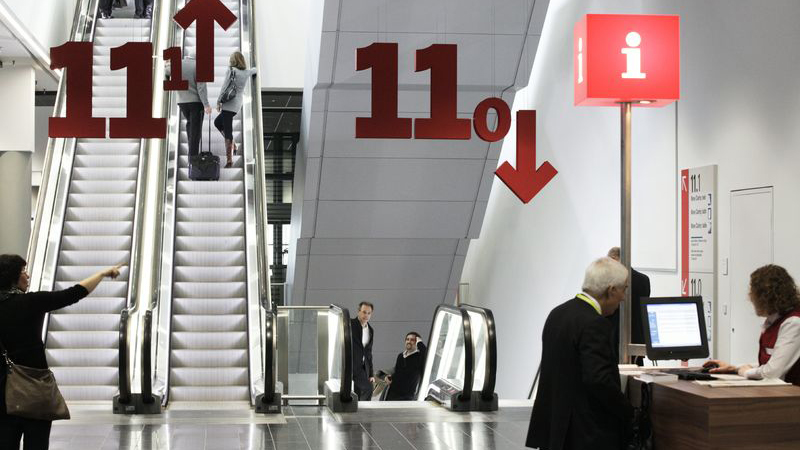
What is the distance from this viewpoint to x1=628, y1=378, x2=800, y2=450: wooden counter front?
4.34 metres


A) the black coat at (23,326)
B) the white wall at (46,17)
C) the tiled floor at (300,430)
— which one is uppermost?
the white wall at (46,17)

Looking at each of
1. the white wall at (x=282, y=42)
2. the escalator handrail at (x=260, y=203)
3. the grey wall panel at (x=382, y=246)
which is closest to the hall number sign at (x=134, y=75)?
the escalator handrail at (x=260, y=203)

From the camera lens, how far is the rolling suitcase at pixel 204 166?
12305mm

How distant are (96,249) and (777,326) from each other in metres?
8.27

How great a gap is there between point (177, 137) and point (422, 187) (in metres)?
3.83

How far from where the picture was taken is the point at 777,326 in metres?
5.05

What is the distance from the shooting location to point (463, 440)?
24.7 ft

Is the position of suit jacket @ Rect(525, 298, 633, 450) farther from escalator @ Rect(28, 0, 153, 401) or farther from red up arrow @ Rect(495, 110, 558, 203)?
escalator @ Rect(28, 0, 153, 401)

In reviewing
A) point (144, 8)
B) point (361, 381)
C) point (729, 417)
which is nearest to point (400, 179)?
point (361, 381)

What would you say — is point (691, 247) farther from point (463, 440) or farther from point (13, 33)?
point (13, 33)

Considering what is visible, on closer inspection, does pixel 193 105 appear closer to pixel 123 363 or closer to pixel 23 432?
pixel 123 363

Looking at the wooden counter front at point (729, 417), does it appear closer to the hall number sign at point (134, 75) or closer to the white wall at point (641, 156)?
the white wall at point (641, 156)

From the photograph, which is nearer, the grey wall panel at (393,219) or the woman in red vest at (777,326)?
the woman in red vest at (777,326)

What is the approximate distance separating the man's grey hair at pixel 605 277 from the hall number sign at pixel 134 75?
3974mm
